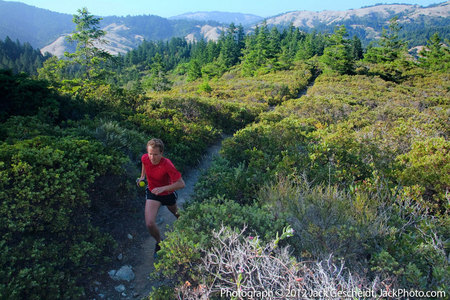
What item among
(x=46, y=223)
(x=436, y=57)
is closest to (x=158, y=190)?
(x=46, y=223)

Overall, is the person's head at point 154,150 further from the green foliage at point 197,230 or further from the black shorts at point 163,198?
the green foliage at point 197,230

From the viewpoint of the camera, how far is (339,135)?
6133 millimetres

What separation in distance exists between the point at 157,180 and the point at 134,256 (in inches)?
47.9

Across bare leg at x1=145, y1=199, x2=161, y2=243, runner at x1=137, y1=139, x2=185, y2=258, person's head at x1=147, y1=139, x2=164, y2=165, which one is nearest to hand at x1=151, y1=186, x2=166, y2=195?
runner at x1=137, y1=139, x2=185, y2=258

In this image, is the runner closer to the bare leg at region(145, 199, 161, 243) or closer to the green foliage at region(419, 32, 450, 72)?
the bare leg at region(145, 199, 161, 243)

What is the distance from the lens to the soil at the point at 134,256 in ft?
10.2

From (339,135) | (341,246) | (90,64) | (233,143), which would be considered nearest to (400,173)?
(339,135)

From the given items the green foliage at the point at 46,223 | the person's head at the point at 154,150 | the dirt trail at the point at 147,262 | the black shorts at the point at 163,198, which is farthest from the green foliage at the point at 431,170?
the green foliage at the point at 46,223

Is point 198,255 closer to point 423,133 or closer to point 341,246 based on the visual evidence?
point 341,246

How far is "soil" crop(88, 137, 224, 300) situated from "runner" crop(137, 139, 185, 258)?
30 cm

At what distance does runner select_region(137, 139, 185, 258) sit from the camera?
351cm

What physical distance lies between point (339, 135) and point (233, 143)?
259 cm

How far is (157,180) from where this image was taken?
12.0 ft

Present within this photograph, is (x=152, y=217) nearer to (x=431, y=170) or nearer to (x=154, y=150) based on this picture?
(x=154, y=150)
